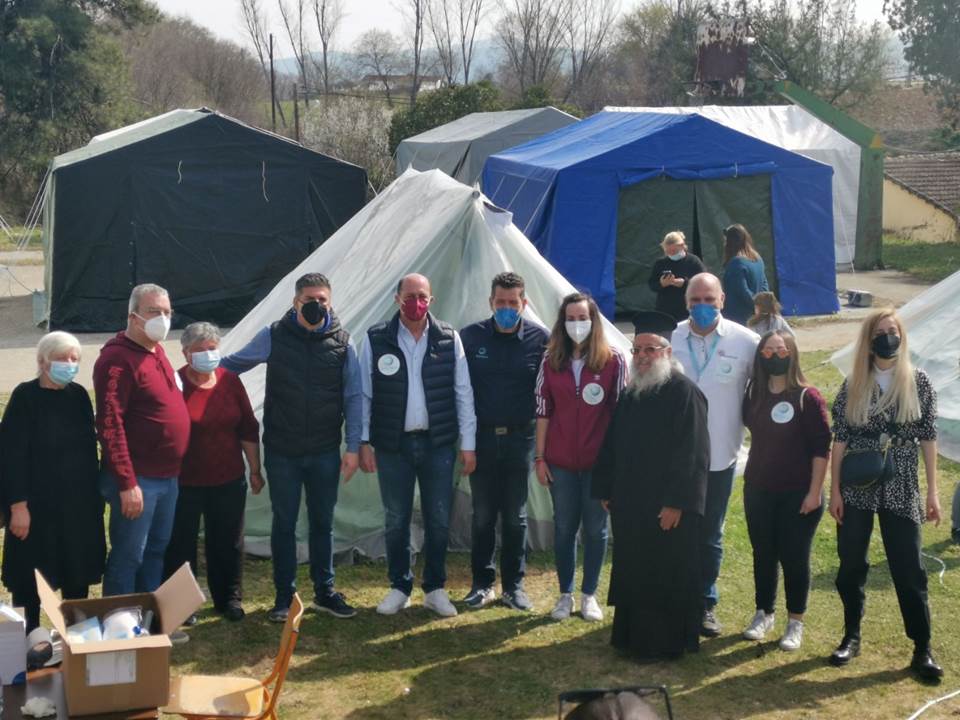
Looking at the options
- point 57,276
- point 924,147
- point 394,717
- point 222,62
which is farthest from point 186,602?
point 222,62

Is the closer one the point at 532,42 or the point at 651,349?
the point at 651,349

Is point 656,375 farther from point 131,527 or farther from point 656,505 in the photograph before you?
point 131,527

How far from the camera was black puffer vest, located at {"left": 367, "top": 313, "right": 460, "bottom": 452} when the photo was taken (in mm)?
5691

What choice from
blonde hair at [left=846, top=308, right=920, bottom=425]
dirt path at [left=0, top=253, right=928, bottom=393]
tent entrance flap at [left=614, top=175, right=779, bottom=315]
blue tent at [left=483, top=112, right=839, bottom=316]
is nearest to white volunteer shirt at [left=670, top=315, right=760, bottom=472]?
blonde hair at [left=846, top=308, right=920, bottom=425]

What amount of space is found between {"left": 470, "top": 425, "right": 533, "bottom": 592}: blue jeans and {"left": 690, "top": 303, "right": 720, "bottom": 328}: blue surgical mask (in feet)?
3.35

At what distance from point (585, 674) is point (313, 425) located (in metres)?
1.69

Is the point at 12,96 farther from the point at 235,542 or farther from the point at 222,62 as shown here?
the point at 235,542

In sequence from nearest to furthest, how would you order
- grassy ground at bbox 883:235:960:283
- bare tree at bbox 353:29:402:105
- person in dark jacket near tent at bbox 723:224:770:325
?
person in dark jacket near tent at bbox 723:224:770:325 → grassy ground at bbox 883:235:960:283 → bare tree at bbox 353:29:402:105

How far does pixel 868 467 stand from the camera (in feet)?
16.4

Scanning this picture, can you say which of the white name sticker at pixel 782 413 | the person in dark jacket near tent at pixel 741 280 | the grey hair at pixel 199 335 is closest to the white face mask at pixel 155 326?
the grey hair at pixel 199 335

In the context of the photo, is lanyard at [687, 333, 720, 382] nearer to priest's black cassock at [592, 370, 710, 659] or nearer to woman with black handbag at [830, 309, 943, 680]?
priest's black cassock at [592, 370, 710, 659]

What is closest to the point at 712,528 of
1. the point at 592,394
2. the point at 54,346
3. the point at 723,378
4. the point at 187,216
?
the point at 723,378

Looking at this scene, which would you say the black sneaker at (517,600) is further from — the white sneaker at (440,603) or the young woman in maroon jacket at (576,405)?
the young woman in maroon jacket at (576,405)

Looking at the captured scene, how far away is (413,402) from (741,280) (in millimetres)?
4510
